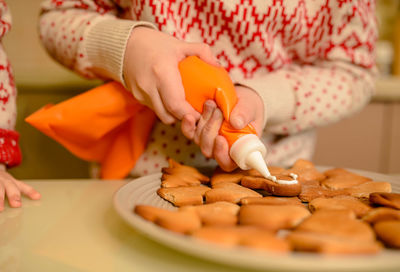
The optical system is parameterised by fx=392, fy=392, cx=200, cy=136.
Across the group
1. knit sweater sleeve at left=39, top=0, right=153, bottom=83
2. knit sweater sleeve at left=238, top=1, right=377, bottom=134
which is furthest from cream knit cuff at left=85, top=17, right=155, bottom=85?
knit sweater sleeve at left=238, top=1, right=377, bottom=134

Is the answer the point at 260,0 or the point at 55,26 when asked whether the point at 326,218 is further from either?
the point at 55,26

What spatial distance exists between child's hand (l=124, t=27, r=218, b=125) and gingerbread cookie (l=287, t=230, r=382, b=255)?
0.24m

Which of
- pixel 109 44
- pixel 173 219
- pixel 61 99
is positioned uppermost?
pixel 109 44

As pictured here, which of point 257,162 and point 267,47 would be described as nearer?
point 257,162

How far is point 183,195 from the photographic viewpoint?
45 centimetres

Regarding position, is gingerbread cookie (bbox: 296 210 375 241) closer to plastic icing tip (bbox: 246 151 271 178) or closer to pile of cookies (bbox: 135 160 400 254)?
pile of cookies (bbox: 135 160 400 254)

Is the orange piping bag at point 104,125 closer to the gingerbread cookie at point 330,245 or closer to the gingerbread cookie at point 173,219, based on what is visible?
the gingerbread cookie at point 173,219

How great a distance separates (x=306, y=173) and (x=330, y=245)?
29 cm

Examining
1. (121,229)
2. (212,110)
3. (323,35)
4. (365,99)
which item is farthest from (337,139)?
(121,229)

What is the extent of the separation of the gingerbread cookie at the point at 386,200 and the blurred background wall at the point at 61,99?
88 centimetres

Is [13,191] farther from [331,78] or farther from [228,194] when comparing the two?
[331,78]

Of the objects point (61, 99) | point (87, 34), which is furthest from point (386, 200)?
point (61, 99)

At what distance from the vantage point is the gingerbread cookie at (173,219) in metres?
0.33

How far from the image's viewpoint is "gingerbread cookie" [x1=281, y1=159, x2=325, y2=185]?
1.78 ft
